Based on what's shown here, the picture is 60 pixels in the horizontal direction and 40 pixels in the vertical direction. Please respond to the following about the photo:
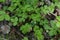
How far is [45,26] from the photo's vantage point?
2676mm

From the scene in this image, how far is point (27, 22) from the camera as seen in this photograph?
274cm

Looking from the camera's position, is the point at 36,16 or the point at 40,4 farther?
the point at 40,4

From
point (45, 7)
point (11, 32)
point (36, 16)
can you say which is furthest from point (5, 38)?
point (45, 7)

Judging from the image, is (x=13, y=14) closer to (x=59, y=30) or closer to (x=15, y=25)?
(x=15, y=25)

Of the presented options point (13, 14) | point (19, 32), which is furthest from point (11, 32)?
point (13, 14)

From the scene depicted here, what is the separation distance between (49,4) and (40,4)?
0.15 meters

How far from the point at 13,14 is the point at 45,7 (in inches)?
20.1

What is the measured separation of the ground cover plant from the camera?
262 centimetres

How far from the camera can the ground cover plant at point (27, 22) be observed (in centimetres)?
262

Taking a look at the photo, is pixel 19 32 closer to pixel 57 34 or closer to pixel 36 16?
pixel 36 16

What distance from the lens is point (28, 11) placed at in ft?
8.92

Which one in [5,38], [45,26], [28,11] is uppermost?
[28,11]

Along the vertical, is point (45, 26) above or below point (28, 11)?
below

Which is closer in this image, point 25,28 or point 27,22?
point 25,28
